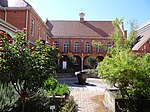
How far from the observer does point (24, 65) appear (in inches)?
235

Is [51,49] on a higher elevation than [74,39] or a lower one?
lower

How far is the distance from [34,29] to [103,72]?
15.2 m

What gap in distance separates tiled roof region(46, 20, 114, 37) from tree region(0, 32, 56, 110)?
1274 inches

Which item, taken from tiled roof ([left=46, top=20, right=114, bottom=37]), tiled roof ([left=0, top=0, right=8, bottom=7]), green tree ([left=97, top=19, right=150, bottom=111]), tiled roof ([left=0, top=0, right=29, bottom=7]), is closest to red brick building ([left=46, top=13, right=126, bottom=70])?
tiled roof ([left=46, top=20, right=114, bottom=37])

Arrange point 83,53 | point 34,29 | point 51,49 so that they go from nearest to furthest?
point 51,49, point 34,29, point 83,53

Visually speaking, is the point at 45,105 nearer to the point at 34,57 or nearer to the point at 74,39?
the point at 34,57

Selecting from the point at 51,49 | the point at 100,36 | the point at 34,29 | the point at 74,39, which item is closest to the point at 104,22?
the point at 100,36

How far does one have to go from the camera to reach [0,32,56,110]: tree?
5.96 metres

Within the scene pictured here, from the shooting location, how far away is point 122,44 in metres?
9.27

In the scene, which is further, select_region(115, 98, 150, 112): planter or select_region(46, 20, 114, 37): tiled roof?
select_region(46, 20, 114, 37): tiled roof

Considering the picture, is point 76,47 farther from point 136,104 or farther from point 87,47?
point 136,104

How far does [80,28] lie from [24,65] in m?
34.9

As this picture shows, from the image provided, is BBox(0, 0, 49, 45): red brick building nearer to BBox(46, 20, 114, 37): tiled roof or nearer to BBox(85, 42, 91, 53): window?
BBox(46, 20, 114, 37): tiled roof

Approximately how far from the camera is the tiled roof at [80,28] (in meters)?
39.0
